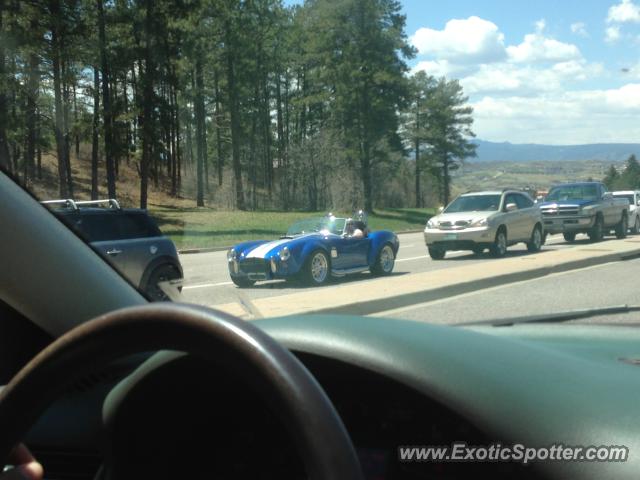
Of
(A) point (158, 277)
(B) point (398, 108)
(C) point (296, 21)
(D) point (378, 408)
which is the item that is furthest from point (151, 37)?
(B) point (398, 108)

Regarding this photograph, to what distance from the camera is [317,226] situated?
1275 cm

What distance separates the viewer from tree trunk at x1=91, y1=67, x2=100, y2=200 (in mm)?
4309

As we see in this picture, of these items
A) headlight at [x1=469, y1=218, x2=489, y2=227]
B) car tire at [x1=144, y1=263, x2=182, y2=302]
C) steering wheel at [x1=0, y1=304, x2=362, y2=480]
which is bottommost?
headlight at [x1=469, y1=218, x2=489, y2=227]

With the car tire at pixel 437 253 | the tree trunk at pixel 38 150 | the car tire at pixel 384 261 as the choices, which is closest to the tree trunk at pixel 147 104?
the tree trunk at pixel 38 150

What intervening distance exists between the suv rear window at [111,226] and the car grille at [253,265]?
7.33 metres

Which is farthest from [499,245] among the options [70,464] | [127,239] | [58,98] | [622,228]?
[70,464]

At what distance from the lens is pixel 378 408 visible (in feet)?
6.50

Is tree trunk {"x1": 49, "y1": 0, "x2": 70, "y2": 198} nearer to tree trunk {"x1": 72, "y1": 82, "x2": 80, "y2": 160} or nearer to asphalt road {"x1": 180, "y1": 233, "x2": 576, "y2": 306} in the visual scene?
tree trunk {"x1": 72, "y1": 82, "x2": 80, "y2": 160}

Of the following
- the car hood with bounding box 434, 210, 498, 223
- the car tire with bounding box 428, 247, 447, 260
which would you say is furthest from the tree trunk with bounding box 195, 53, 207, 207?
the car hood with bounding box 434, 210, 498, 223

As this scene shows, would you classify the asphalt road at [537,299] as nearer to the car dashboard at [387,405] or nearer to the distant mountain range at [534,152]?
the distant mountain range at [534,152]

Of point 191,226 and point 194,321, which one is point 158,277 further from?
point 194,321

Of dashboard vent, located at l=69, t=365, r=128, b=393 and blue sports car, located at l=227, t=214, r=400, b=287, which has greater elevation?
dashboard vent, located at l=69, t=365, r=128, b=393

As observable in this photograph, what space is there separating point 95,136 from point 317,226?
8.37 m

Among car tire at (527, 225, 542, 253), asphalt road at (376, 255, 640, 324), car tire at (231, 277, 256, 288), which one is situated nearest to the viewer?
asphalt road at (376, 255, 640, 324)
